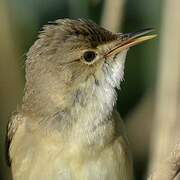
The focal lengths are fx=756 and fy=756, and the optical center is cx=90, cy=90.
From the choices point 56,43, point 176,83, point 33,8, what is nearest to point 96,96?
point 56,43

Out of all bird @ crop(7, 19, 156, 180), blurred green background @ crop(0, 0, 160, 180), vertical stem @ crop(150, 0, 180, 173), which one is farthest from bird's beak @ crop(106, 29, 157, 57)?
blurred green background @ crop(0, 0, 160, 180)

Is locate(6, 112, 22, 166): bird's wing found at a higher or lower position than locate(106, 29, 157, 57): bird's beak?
lower

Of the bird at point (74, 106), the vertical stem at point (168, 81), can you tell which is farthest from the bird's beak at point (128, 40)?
the vertical stem at point (168, 81)

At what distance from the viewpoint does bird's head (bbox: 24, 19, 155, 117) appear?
3334mm

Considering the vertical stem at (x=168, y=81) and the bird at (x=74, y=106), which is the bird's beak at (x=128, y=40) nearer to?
the bird at (x=74, y=106)

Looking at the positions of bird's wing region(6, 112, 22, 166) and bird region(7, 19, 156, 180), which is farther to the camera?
bird's wing region(6, 112, 22, 166)

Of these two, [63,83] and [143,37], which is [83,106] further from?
[143,37]

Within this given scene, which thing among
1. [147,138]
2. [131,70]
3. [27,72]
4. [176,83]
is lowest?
[147,138]

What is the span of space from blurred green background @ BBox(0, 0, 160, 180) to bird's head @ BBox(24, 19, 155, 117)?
117cm

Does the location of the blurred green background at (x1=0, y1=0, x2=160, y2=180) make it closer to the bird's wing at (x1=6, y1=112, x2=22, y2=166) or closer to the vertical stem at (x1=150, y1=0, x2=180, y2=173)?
the vertical stem at (x1=150, y1=0, x2=180, y2=173)

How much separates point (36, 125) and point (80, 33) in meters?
0.47

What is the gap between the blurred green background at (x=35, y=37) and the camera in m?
4.75

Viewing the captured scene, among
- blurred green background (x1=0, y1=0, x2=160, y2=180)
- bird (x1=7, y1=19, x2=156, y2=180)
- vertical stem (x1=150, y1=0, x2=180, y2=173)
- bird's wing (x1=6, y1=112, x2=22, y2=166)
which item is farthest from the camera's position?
blurred green background (x1=0, y1=0, x2=160, y2=180)

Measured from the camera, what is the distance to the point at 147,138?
16.4ft
